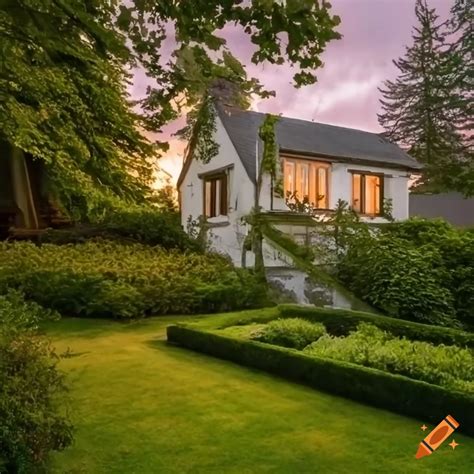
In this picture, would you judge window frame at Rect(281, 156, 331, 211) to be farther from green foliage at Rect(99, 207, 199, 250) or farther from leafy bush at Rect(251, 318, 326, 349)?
leafy bush at Rect(251, 318, 326, 349)

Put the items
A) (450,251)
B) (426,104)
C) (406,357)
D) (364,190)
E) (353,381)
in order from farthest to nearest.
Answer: (426,104) → (364,190) → (450,251) → (406,357) → (353,381)

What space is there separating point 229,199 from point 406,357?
9.95 metres

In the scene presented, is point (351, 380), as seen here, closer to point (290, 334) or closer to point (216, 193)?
point (290, 334)

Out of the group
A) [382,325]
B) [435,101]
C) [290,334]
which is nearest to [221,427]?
[290,334]

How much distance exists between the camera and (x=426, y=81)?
95.0ft

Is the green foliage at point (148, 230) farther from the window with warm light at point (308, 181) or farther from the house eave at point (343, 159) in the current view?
the house eave at point (343, 159)

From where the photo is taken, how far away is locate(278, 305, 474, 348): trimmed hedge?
23.3 ft

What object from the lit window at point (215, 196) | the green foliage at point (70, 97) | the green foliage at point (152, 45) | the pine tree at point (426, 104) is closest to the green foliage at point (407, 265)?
the lit window at point (215, 196)

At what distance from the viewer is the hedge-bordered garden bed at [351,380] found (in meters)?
4.64

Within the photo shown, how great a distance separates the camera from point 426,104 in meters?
28.9

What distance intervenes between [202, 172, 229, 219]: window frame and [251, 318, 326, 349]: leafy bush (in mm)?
7927

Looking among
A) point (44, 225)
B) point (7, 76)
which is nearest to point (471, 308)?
point (7, 76)

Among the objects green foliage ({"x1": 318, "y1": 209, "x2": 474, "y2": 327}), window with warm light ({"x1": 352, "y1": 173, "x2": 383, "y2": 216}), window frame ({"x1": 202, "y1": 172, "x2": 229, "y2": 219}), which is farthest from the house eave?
green foliage ({"x1": 318, "y1": 209, "x2": 474, "y2": 327})

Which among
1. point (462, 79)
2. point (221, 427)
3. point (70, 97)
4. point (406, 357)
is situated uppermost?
point (462, 79)
